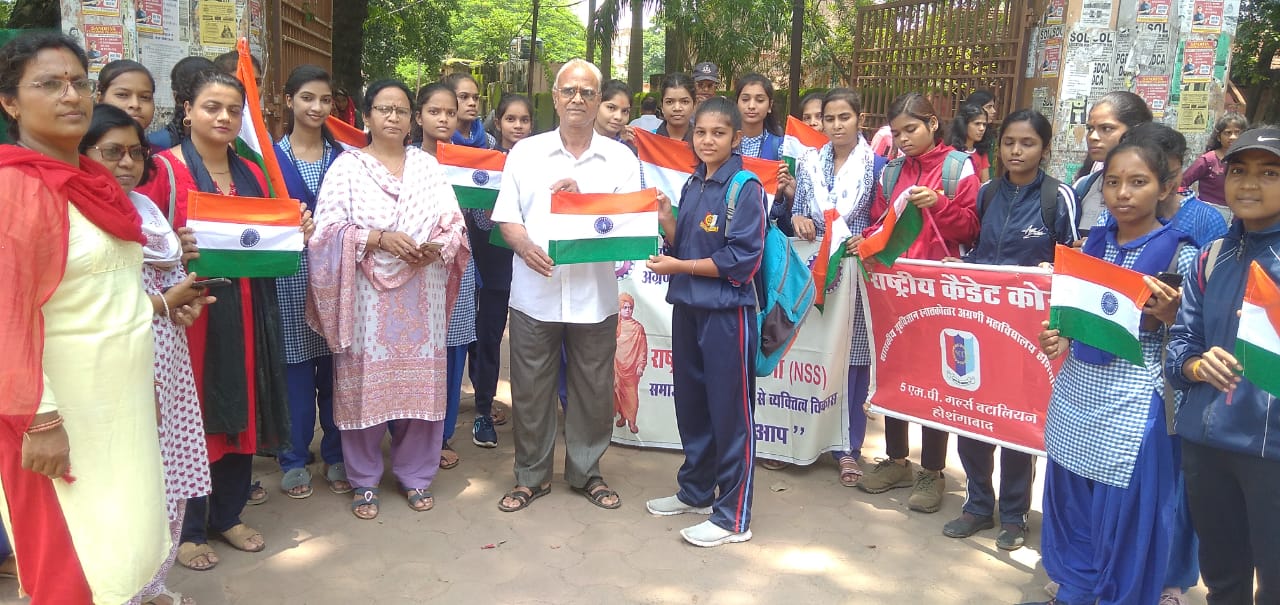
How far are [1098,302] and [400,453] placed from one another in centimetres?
304

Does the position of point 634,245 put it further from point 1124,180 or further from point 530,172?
point 1124,180

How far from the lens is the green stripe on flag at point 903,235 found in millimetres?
4004

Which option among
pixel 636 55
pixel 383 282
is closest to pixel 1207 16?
pixel 383 282

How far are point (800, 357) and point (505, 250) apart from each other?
171 cm

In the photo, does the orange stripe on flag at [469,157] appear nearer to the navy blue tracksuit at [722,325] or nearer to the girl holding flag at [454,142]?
the girl holding flag at [454,142]

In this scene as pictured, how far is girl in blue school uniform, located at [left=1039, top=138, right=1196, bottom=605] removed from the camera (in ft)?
9.19

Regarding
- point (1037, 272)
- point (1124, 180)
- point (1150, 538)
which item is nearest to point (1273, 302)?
point (1124, 180)

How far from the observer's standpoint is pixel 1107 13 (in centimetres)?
665

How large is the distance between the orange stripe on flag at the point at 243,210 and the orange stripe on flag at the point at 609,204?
3.40 feet

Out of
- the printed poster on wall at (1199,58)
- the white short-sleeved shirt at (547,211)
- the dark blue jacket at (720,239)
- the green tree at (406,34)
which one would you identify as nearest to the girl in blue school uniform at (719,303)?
the dark blue jacket at (720,239)

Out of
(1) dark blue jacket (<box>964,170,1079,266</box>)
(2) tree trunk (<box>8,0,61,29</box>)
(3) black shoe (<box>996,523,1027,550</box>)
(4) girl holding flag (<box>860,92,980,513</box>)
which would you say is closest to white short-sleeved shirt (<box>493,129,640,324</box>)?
(4) girl holding flag (<box>860,92,980,513</box>)

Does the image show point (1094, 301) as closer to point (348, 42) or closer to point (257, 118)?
point (257, 118)

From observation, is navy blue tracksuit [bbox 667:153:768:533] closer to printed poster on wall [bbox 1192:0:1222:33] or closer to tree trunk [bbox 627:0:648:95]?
printed poster on wall [bbox 1192:0:1222:33]

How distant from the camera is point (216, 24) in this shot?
5.76 metres
